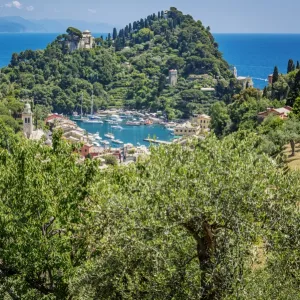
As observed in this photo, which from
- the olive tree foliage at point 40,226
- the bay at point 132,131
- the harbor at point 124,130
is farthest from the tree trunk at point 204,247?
the bay at point 132,131

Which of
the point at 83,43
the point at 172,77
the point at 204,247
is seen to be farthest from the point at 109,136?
the point at 204,247

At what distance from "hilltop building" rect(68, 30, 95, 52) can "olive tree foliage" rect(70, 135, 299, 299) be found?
89982 mm

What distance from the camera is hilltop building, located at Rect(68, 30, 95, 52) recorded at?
94375 millimetres

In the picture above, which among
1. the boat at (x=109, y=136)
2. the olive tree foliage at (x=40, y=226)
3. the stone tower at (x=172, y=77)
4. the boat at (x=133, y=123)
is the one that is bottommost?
the boat at (x=109, y=136)

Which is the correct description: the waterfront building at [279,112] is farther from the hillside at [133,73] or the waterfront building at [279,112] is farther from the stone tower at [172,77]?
the stone tower at [172,77]

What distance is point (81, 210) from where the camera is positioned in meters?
9.12

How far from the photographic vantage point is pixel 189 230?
7.13 meters

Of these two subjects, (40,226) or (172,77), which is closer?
(40,226)

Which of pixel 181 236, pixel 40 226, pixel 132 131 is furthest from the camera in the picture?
pixel 132 131

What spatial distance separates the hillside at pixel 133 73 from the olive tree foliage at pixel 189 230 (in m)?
65.6

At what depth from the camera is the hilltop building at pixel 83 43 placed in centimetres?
9438

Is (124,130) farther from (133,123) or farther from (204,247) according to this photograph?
(204,247)

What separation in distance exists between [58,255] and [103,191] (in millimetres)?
1278

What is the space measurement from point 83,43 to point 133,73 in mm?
12635
